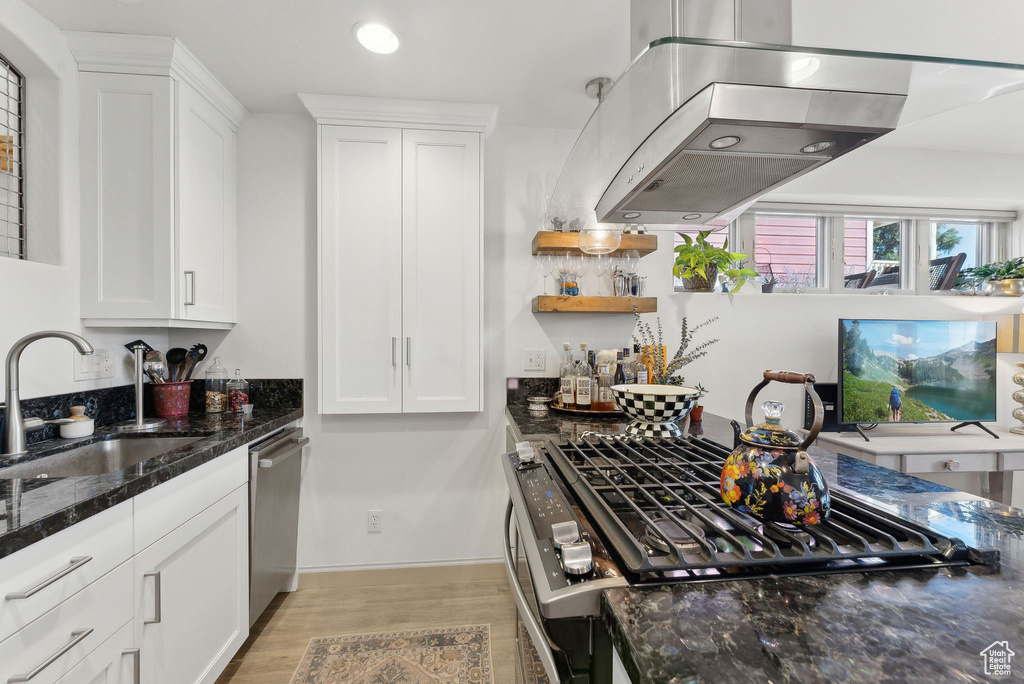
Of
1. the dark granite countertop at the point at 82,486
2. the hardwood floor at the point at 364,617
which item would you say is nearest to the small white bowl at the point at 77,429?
the dark granite countertop at the point at 82,486

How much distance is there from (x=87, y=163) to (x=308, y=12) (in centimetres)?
111

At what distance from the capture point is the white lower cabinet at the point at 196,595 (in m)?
1.25

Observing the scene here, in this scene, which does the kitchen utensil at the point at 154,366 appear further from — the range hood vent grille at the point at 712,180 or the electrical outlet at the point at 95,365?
the range hood vent grille at the point at 712,180

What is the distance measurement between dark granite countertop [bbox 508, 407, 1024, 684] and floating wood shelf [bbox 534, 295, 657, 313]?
68.5 inches

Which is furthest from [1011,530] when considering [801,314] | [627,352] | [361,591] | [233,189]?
[233,189]

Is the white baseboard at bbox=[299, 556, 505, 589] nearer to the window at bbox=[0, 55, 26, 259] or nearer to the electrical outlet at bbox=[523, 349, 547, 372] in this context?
the electrical outlet at bbox=[523, 349, 547, 372]

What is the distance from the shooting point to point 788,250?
2951mm

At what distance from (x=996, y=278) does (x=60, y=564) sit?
4.64 meters

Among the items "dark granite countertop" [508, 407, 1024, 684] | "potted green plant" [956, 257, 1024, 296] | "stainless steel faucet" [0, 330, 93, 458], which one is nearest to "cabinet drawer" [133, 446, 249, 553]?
"stainless steel faucet" [0, 330, 93, 458]

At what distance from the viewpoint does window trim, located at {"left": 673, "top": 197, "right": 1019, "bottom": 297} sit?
293cm

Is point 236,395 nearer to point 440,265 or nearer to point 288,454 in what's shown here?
point 288,454

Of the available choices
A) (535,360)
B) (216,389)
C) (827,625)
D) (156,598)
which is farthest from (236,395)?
(827,625)

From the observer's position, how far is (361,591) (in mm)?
2359

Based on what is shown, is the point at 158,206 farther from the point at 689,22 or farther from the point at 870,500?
the point at 870,500
